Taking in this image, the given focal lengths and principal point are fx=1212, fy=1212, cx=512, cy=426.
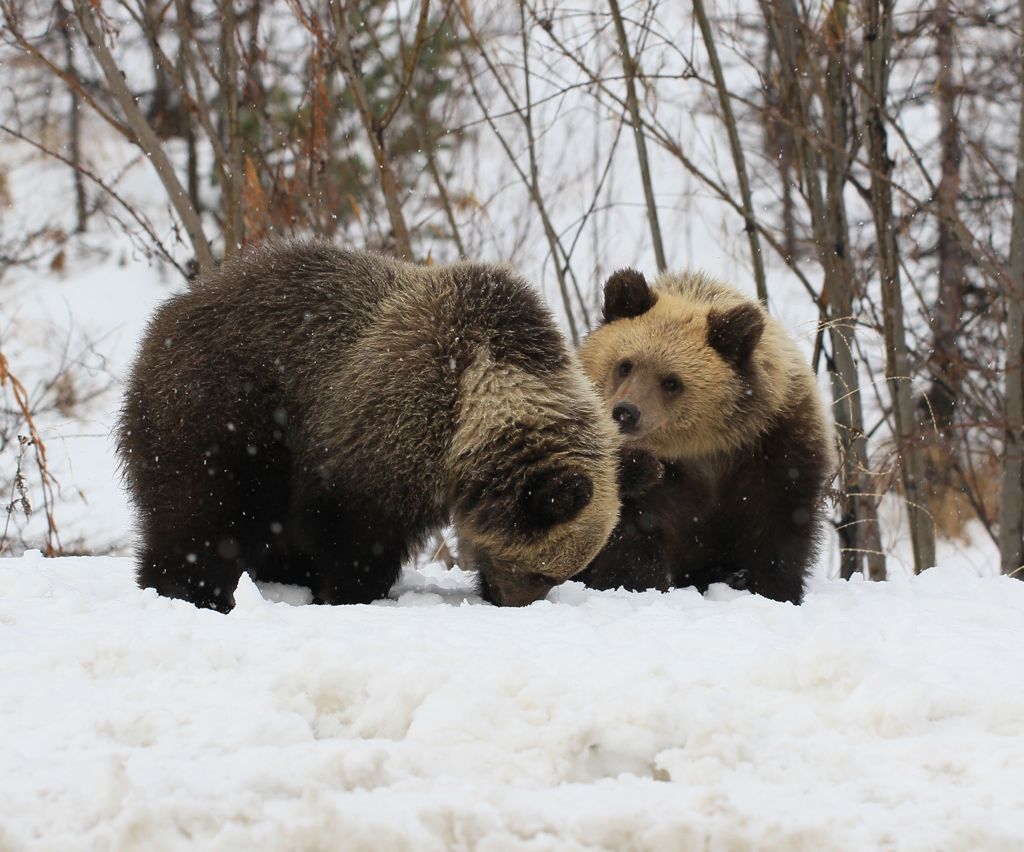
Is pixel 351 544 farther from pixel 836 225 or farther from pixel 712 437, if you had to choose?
pixel 836 225

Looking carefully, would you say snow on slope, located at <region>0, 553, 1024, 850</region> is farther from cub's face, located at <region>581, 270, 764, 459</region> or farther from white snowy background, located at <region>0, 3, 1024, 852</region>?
cub's face, located at <region>581, 270, 764, 459</region>

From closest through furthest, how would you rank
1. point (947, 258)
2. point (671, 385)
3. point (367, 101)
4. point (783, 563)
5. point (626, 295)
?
1. point (783, 563)
2. point (671, 385)
3. point (626, 295)
4. point (367, 101)
5. point (947, 258)

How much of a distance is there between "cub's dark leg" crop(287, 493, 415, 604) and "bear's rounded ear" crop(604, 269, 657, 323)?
1859mm

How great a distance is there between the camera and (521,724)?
3230 millimetres

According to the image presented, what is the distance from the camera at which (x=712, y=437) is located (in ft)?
20.1

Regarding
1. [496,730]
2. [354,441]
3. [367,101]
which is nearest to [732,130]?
[367,101]

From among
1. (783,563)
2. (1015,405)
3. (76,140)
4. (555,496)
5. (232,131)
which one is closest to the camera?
(555,496)

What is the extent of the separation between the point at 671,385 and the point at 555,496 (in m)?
1.48

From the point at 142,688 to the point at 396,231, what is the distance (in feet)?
16.6

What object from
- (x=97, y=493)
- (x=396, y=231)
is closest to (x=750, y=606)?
(x=396, y=231)

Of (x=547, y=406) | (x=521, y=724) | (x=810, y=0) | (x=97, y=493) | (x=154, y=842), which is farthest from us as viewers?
(x=97, y=493)

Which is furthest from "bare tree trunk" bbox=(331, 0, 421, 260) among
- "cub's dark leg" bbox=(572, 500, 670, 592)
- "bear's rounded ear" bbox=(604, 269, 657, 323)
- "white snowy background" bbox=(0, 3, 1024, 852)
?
"white snowy background" bbox=(0, 3, 1024, 852)

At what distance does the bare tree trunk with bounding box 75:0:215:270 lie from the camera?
7.22 m

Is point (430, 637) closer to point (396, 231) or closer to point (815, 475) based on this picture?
point (815, 475)
